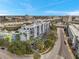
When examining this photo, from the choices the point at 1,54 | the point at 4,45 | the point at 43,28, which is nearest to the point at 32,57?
the point at 1,54

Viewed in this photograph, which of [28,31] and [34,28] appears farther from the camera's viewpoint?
[34,28]

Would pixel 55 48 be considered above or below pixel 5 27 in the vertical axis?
below

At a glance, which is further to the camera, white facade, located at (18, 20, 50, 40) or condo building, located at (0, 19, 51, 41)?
white facade, located at (18, 20, 50, 40)

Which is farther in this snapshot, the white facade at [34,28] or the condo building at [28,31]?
the white facade at [34,28]

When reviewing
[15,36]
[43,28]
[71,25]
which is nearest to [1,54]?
[15,36]

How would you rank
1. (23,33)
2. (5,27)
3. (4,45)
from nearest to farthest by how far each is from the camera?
(4,45), (23,33), (5,27)

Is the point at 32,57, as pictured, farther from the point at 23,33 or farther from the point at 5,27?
the point at 5,27

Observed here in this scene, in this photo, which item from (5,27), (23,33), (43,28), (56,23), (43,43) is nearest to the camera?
(43,43)

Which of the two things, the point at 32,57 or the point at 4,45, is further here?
the point at 4,45

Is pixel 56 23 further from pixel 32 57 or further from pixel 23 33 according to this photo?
pixel 32 57
